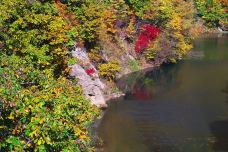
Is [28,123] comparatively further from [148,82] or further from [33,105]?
[148,82]

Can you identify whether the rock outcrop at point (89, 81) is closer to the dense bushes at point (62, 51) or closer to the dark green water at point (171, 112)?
the dense bushes at point (62, 51)

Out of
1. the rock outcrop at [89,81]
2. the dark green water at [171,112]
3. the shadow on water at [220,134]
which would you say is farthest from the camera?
the rock outcrop at [89,81]

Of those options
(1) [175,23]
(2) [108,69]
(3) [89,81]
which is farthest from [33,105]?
(1) [175,23]

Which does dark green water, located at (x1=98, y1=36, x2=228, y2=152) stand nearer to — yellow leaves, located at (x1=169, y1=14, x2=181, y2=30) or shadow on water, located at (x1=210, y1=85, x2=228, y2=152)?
shadow on water, located at (x1=210, y1=85, x2=228, y2=152)

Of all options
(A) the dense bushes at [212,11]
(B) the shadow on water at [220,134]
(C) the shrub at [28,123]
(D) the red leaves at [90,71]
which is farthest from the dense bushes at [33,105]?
(A) the dense bushes at [212,11]

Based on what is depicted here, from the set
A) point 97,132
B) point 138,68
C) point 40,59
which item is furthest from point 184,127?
point 138,68

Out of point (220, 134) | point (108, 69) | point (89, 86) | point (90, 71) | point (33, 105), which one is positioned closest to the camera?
point (33, 105)
